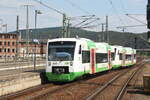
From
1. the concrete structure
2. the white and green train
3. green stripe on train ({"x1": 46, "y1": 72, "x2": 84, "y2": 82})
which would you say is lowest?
green stripe on train ({"x1": 46, "y1": 72, "x2": 84, "y2": 82})

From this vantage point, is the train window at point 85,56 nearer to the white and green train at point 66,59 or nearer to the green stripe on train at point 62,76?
the white and green train at point 66,59

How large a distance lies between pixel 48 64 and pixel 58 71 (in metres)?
0.91

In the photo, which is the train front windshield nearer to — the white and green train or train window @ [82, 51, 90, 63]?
the white and green train

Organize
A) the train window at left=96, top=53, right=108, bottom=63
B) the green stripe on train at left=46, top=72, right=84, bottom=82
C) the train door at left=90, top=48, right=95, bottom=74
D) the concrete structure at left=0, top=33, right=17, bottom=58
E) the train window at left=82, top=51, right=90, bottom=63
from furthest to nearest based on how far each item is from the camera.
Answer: the concrete structure at left=0, top=33, right=17, bottom=58
the train window at left=96, top=53, right=108, bottom=63
the train door at left=90, top=48, right=95, bottom=74
the train window at left=82, top=51, right=90, bottom=63
the green stripe on train at left=46, top=72, right=84, bottom=82

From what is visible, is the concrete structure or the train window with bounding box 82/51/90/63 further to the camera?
the concrete structure

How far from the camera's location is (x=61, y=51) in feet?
74.8

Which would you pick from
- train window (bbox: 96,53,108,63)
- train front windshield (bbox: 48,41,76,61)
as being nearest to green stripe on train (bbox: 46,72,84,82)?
train front windshield (bbox: 48,41,76,61)

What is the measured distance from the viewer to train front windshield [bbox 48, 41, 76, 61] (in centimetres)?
2252

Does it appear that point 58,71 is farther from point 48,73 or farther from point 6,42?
point 6,42

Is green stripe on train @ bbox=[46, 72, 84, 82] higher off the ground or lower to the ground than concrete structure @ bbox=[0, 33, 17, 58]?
lower

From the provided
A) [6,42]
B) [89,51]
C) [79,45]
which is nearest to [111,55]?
[89,51]

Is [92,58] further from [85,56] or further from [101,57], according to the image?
[101,57]

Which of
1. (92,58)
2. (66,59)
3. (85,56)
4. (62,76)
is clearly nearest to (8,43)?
(92,58)

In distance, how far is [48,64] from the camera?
74.5 ft
